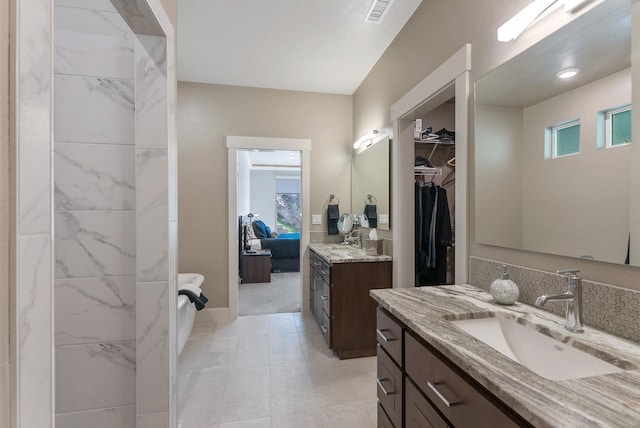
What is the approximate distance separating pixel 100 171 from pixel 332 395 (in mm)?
1977

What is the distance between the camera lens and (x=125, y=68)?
1258 mm

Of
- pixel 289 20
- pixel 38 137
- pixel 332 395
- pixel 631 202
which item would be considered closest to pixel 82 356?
pixel 38 137

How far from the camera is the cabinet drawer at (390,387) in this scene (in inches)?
48.8

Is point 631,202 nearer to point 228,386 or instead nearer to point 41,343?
point 41,343

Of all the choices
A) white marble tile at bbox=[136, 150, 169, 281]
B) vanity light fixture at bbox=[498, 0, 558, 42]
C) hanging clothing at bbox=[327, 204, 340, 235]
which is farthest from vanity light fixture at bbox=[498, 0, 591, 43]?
hanging clothing at bbox=[327, 204, 340, 235]

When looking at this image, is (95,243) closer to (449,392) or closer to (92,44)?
(92,44)

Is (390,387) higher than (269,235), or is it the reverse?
(269,235)

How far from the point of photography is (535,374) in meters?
0.73

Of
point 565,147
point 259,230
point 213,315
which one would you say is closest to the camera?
point 565,147

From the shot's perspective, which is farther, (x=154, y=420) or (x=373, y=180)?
(x=373, y=180)

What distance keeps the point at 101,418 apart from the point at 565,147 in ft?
7.28

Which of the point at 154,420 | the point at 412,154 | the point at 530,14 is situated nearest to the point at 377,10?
the point at 412,154

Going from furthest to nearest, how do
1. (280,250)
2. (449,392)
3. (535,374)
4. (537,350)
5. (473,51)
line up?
1. (280,250)
2. (473,51)
3. (537,350)
4. (449,392)
5. (535,374)

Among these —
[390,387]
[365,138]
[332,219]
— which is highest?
[365,138]
